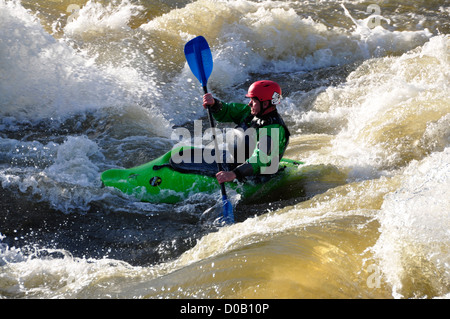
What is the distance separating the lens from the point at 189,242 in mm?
3619

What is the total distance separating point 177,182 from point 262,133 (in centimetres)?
92

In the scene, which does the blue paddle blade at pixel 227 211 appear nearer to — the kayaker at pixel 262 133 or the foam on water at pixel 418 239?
the kayaker at pixel 262 133

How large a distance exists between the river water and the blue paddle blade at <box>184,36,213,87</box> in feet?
4.13

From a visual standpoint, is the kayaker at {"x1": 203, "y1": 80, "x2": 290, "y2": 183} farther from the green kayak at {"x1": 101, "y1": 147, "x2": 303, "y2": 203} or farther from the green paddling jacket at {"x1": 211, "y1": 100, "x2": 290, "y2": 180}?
the green kayak at {"x1": 101, "y1": 147, "x2": 303, "y2": 203}

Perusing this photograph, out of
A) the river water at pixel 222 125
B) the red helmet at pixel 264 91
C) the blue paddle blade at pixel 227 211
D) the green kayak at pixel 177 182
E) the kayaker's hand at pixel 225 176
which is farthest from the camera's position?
the green kayak at pixel 177 182

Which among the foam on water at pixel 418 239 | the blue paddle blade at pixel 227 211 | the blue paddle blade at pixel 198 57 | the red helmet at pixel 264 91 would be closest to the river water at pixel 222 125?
the foam on water at pixel 418 239

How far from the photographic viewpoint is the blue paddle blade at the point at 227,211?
3857 mm

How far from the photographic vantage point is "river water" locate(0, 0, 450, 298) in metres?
2.73

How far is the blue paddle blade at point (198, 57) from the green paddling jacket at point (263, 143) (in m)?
0.74

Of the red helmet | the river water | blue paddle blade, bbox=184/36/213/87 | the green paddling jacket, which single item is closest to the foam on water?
the river water

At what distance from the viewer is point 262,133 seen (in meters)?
3.93

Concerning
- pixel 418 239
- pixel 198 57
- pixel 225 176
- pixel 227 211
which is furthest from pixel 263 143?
pixel 418 239
